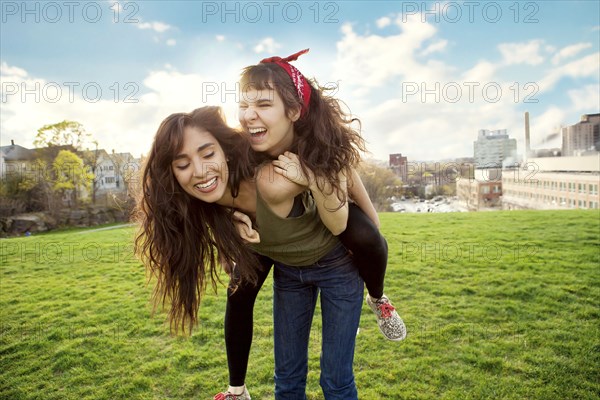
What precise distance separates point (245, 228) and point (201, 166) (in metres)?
0.46

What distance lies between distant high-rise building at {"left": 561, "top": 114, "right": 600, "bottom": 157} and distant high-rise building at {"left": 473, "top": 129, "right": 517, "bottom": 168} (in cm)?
5815

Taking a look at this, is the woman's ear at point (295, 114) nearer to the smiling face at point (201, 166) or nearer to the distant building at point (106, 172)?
the smiling face at point (201, 166)

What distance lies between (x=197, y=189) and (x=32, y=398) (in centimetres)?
239

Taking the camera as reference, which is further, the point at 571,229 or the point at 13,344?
the point at 571,229

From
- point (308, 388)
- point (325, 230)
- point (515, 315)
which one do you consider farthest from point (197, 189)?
point (515, 315)

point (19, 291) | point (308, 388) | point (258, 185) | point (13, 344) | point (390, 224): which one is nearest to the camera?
point (258, 185)

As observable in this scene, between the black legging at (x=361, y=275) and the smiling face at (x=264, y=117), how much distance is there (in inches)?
25.8

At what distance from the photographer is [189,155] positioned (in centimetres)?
207

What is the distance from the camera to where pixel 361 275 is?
2.34 m

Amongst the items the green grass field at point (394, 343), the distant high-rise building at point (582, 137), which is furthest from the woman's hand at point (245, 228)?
the distant high-rise building at point (582, 137)

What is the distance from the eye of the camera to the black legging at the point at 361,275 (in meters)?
2.18

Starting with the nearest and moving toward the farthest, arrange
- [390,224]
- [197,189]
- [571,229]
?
1. [197,189]
2. [571,229]
3. [390,224]

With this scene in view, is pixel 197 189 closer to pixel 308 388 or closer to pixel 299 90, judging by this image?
pixel 299 90

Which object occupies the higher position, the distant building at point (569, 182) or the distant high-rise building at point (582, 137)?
the distant high-rise building at point (582, 137)
